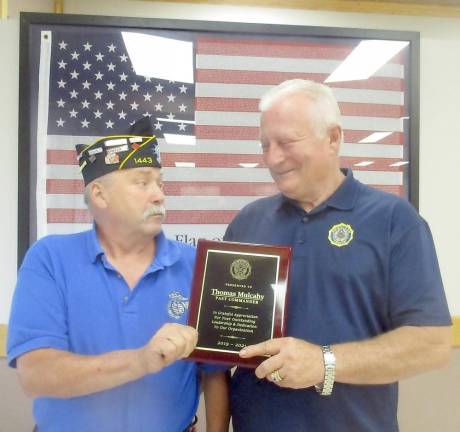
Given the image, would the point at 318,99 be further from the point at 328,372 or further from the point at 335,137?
the point at 328,372

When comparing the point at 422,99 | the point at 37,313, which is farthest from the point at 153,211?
the point at 422,99

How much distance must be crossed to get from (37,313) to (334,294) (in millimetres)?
633

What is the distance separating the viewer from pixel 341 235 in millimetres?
1009

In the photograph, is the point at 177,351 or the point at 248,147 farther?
the point at 248,147

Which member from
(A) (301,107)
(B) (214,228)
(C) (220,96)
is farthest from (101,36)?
(A) (301,107)

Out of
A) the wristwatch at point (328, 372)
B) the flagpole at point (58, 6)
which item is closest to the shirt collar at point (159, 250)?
the wristwatch at point (328, 372)

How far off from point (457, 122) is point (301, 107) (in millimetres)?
1043

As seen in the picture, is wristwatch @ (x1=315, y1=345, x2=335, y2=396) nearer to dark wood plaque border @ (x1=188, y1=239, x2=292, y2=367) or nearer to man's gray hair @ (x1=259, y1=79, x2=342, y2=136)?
dark wood plaque border @ (x1=188, y1=239, x2=292, y2=367)

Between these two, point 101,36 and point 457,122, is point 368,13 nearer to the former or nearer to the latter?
point 457,122

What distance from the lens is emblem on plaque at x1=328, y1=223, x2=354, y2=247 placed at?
1002 millimetres

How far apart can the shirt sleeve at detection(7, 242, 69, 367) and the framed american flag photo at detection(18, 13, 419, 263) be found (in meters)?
0.71

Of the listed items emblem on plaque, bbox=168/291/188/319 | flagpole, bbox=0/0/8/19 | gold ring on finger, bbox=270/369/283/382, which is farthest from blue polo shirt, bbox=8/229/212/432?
flagpole, bbox=0/0/8/19

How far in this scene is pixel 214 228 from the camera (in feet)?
5.48

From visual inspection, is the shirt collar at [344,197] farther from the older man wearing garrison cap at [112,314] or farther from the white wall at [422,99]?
the white wall at [422,99]
